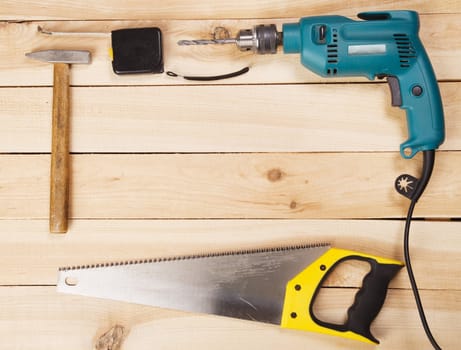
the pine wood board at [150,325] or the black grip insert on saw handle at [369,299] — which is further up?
the black grip insert on saw handle at [369,299]

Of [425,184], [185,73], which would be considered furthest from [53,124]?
[425,184]

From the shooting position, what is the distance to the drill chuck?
1.00m

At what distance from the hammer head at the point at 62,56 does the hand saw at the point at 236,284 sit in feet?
1.51

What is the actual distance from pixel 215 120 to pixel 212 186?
150 mm

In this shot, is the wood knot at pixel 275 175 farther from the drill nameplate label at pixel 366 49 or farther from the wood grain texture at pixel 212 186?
the drill nameplate label at pixel 366 49

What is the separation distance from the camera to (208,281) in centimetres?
106

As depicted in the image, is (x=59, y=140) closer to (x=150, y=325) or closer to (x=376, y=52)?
(x=150, y=325)

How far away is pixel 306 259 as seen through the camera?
1054mm

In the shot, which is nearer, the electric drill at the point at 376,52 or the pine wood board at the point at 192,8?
the electric drill at the point at 376,52

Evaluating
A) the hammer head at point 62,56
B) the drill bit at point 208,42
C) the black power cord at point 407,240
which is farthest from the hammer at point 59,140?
the black power cord at point 407,240

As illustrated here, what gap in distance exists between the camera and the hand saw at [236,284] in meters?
1.04

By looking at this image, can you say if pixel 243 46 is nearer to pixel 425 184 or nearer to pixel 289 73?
pixel 289 73

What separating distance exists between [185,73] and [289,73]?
24cm

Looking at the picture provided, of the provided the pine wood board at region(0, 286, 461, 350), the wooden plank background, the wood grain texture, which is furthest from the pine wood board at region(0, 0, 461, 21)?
the pine wood board at region(0, 286, 461, 350)
